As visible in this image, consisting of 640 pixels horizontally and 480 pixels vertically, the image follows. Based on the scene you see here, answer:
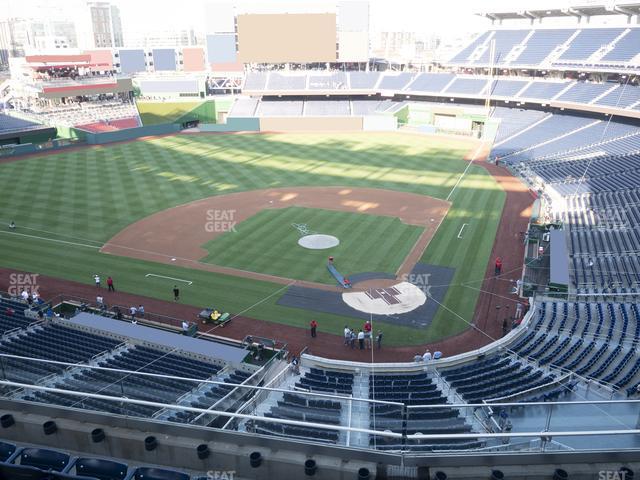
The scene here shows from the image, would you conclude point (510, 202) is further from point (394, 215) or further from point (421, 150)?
point (421, 150)

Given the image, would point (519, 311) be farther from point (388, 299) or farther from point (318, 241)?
point (318, 241)

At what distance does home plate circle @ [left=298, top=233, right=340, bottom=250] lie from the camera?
2973 centimetres

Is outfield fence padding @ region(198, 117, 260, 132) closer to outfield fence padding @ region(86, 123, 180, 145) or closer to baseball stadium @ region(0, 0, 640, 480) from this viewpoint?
baseball stadium @ region(0, 0, 640, 480)

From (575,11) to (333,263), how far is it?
57.5m

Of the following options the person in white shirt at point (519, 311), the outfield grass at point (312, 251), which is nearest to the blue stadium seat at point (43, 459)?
the outfield grass at point (312, 251)

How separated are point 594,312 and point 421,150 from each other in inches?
1507

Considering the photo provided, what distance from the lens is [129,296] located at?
24312 millimetres

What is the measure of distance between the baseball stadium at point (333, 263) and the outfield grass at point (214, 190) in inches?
9.8

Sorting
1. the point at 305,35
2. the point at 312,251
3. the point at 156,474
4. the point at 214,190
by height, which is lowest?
the point at 312,251

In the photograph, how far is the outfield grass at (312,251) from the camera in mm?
27000

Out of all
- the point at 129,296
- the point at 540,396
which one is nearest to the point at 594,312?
the point at 540,396

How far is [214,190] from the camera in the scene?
41.2 m

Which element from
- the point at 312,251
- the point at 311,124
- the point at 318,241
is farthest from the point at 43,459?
the point at 311,124

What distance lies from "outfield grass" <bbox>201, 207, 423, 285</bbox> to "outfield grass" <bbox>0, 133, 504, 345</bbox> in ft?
6.31
